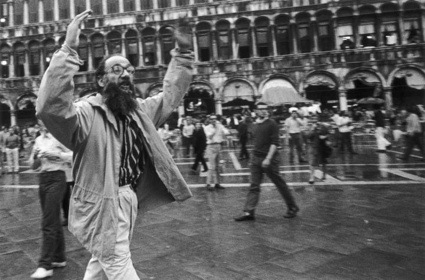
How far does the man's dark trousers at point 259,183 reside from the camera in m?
5.48

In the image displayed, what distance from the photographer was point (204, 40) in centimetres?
2725

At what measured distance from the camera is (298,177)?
29.5ft

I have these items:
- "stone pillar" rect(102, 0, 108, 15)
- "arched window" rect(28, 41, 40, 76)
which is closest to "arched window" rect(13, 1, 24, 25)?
"arched window" rect(28, 41, 40, 76)

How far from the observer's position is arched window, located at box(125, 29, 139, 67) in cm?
2772

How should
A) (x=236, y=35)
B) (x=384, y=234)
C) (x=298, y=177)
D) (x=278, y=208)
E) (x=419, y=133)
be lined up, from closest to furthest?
1. (x=384, y=234)
2. (x=278, y=208)
3. (x=298, y=177)
4. (x=419, y=133)
5. (x=236, y=35)

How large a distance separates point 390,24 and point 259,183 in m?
25.3

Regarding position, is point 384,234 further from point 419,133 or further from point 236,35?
point 236,35

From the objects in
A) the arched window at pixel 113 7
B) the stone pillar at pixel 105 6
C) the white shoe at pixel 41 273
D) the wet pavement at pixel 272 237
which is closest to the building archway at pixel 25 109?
the stone pillar at pixel 105 6

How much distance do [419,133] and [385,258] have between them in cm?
869

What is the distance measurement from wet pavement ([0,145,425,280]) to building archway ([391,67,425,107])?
19683mm

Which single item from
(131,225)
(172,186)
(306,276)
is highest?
(172,186)

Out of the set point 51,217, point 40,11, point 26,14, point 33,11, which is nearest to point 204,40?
point 40,11

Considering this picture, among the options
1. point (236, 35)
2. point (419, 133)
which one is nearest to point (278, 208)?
point (419, 133)

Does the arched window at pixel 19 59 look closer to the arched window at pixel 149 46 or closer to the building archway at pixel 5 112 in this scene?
the building archway at pixel 5 112
